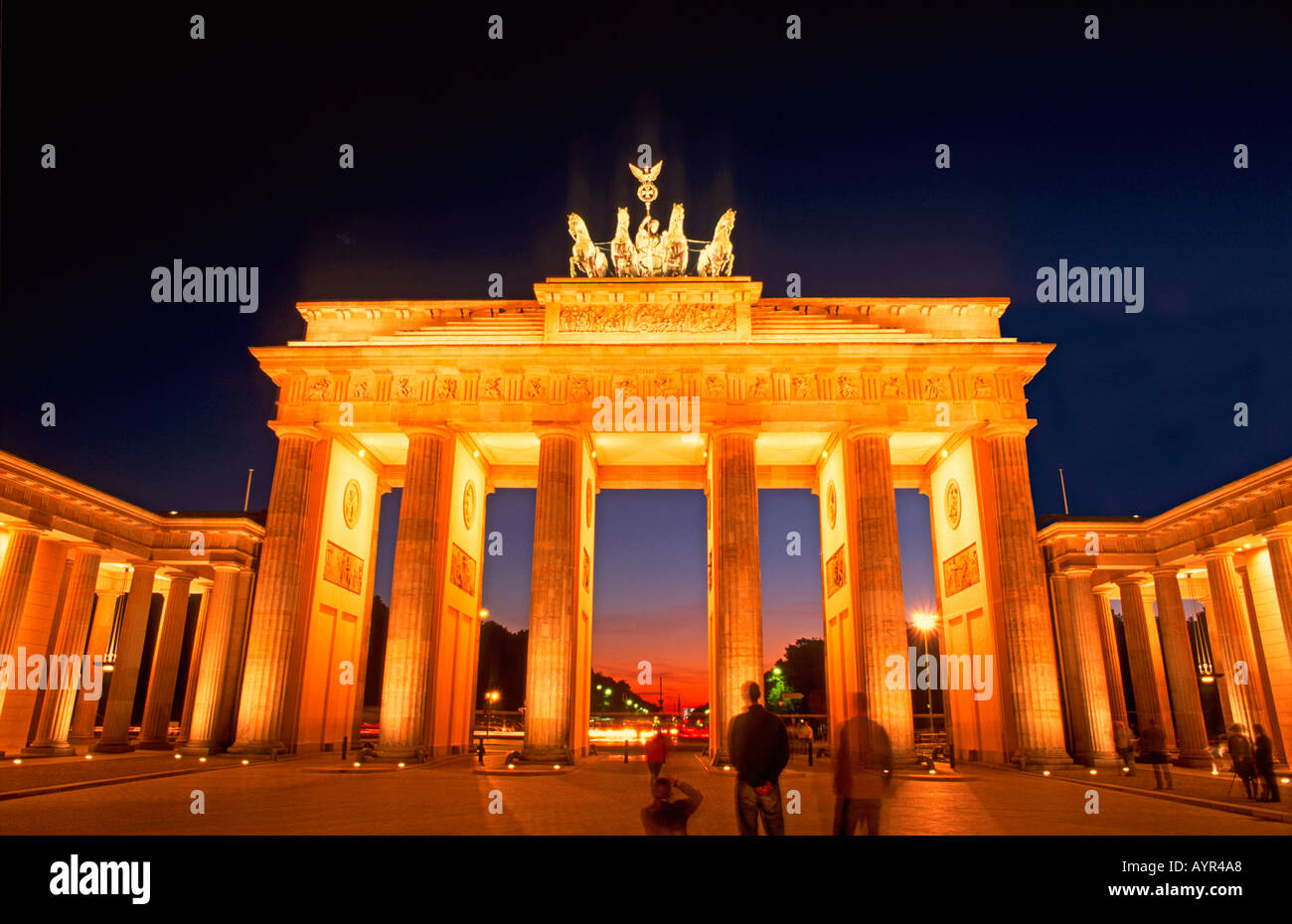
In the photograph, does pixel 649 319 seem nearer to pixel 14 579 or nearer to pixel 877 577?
pixel 877 577

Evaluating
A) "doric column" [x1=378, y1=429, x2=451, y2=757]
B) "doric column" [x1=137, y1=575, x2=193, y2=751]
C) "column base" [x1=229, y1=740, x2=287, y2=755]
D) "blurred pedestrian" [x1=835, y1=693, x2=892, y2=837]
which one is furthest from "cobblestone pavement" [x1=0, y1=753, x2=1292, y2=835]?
"doric column" [x1=137, y1=575, x2=193, y2=751]

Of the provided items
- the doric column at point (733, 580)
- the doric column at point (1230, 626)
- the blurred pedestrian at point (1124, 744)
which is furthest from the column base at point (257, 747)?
the doric column at point (1230, 626)

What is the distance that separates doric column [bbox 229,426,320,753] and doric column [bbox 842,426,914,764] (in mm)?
19530

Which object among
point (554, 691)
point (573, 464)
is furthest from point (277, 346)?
point (554, 691)

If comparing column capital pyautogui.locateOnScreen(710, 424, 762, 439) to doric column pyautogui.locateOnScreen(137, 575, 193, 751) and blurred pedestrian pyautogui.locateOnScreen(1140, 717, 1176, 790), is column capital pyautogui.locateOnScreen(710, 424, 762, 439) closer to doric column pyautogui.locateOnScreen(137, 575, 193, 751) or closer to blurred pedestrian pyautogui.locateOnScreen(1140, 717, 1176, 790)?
blurred pedestrian pyautogui.locateOnScreen(1140, 717, 1176, 790)

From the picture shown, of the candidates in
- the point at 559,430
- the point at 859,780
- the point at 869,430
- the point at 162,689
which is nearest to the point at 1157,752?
the point at 869,430

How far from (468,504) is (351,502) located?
474cm

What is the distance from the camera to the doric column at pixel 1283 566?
23.1 m

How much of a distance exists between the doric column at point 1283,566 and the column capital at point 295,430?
31.9 meters

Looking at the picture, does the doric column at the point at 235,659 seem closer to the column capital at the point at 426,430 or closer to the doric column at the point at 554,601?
the column capital at the point at 426,430

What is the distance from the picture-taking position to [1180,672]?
97.1 feet

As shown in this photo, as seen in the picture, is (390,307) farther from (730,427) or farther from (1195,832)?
(1195,832)

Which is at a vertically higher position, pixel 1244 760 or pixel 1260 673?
pixel 1260 673

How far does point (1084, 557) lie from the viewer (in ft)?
98.2
